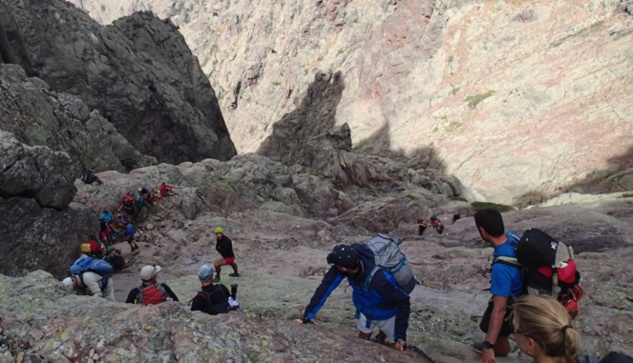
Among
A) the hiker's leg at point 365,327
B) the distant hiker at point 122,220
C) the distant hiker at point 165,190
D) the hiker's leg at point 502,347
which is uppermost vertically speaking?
the distant hiker at point 165,190

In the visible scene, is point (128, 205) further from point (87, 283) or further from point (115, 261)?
point (87, 283)

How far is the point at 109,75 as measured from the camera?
46.8 meters

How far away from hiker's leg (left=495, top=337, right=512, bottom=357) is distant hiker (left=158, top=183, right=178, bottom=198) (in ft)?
73.5

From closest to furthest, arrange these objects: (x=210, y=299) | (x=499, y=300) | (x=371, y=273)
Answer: (x=499, y=300), (x=371, y=273), (x=210, y=299)

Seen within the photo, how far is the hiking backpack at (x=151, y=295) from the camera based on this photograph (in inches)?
297

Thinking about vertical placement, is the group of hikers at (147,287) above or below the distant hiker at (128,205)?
below

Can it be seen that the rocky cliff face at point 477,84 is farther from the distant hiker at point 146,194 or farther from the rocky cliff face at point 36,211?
the rocky cliff face at point 36,211

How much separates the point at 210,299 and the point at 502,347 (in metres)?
4.97

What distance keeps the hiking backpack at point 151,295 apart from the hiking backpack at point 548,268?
6.29m

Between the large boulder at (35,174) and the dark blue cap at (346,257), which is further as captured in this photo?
the large boulder at (35,174)

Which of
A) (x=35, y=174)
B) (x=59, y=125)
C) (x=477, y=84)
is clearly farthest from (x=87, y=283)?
(x=477, y=84)

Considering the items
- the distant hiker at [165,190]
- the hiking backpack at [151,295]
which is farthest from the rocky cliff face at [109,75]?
the hiking backpack at [151,295]

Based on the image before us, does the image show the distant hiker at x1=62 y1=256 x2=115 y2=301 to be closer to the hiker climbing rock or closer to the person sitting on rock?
the person sitting on rock

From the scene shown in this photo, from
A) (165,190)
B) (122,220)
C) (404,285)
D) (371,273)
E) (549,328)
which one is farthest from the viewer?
(165,190)
